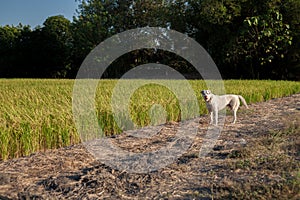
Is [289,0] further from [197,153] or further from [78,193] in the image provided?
[78,193]

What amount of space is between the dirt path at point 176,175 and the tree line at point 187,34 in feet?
46.8

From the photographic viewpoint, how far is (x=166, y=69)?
74.8 feet

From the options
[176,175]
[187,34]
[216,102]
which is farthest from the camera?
[187,34]

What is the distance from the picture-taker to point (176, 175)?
2709mm

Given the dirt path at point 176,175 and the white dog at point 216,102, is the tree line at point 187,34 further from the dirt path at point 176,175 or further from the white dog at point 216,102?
the dirt path at point 176,175

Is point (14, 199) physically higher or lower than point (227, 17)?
lower

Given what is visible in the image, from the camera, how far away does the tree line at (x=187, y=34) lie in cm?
1838

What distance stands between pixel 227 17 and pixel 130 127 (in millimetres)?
15502

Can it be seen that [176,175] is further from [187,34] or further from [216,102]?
[187,34]

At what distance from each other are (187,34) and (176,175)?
20573 mm

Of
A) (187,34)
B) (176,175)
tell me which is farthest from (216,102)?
(187,34)

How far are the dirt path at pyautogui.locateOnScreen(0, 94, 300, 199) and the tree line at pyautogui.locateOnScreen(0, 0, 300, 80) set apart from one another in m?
14.3

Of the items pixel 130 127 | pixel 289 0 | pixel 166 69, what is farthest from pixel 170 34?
pixel 130 127

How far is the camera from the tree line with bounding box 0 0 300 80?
1838 centimetres
